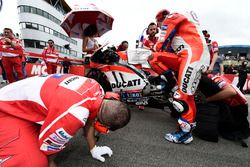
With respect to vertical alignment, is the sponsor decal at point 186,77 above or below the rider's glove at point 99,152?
above

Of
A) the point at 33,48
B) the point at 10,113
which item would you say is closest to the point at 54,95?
the point at 10,113

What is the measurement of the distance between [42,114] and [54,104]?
212mm

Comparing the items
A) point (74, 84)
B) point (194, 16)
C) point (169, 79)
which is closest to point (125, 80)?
point (169, 79)

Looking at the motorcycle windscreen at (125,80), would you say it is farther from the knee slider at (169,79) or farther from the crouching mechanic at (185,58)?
the crouching mechanic at (185,58)

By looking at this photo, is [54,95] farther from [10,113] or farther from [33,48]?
[33,48]

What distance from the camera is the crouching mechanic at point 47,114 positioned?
101cm

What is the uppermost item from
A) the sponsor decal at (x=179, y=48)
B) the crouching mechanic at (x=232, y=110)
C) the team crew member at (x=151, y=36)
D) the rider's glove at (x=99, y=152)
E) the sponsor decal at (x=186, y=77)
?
the team crew member at (x=151, y=36)

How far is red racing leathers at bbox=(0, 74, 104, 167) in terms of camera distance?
1005mm

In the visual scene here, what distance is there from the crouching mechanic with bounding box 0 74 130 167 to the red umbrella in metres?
2.35

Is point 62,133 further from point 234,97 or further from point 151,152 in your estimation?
point 234,97

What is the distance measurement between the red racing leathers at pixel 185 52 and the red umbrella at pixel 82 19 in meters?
1.75

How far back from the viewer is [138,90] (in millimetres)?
2359

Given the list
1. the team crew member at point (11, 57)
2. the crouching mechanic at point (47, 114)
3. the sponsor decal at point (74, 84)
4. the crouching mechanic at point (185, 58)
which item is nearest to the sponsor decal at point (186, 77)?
the crouching mechanic at point (185, 58)

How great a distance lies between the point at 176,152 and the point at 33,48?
31.1 meters
